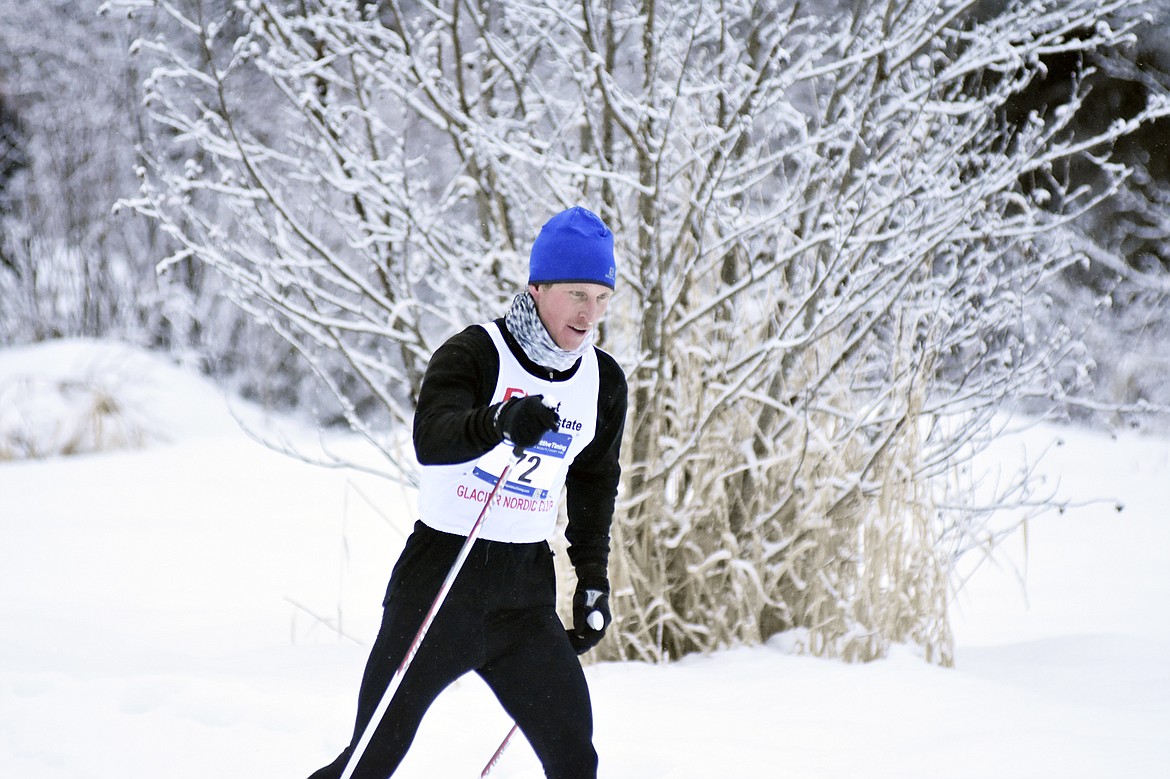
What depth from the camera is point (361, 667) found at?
4.72 meters

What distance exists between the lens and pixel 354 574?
7547 mm

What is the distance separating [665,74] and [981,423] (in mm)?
2075

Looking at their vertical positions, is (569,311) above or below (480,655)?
above

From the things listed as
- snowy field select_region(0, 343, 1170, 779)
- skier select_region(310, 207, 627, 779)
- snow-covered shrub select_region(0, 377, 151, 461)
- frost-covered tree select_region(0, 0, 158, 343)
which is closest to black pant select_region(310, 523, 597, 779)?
skier select_region(310, 207, 627, 779)

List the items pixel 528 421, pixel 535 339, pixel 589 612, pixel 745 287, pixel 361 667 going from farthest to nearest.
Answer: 1. pixel 361 667
2. pixel 745 287
3. pixel 589 612
4. pixel 535 339
5. pixel 528 421

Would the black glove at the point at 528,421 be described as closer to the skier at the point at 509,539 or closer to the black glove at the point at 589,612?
the skier at the point at 509,539

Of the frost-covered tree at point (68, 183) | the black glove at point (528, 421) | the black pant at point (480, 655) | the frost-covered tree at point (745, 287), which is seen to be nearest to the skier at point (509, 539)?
the black pant at point (480, 655)

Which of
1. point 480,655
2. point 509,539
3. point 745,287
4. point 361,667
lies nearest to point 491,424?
point 509,539

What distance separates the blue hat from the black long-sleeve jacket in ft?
0.51

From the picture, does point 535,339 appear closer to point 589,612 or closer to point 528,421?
point 528,421

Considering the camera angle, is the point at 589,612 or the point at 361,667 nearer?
the point at 589,612

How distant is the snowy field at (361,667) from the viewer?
3469 millimetres

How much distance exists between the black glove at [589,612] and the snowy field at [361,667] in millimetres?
856

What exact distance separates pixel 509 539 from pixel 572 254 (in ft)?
2.03
